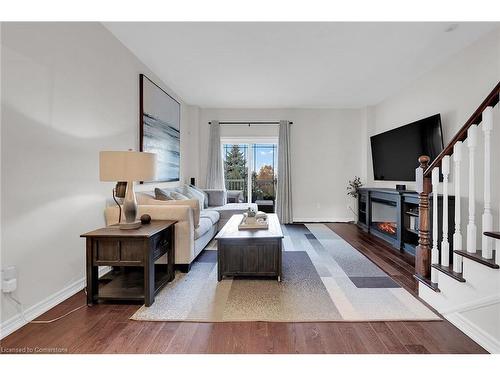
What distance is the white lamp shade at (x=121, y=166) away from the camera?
2.07m

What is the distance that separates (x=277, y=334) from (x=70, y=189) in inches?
81.2

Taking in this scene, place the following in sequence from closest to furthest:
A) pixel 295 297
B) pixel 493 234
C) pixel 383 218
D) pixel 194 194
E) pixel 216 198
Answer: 1. pixel 493 234
2. pixel 295 297
3. pixel 194 194
4. pixel 383 218
5. pixel 216 198

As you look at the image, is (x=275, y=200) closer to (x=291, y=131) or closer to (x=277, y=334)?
(x=291, y=131)

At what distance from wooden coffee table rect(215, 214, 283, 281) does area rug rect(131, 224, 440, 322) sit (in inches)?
4.1

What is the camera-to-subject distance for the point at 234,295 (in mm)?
2229

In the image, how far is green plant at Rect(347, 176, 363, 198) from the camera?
5586 millimetres

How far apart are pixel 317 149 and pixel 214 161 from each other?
2346 millimetres

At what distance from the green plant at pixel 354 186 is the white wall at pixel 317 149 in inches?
4.2

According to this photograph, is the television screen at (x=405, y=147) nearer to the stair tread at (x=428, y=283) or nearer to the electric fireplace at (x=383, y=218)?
the electric fireplace at (x=383, y=218)


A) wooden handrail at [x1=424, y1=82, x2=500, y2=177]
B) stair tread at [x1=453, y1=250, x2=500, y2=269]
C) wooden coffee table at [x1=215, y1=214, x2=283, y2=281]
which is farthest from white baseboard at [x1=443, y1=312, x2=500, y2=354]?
wooden coffee table at [x1=215, y1=214, x2=283, y2=281]

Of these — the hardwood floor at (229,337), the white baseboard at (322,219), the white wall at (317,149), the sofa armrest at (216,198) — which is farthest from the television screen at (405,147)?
the sofa armrest at (216,198)

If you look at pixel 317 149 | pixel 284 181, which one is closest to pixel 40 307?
pixel 284 181

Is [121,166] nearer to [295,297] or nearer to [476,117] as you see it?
[295,297]

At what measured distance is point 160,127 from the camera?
4051mm
